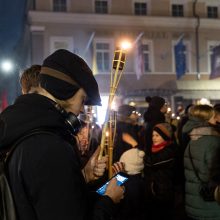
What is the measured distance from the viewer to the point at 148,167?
5.33 metres

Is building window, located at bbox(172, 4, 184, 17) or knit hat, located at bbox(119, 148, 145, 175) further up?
building window, located at bbox(172, 4, 184, 17)

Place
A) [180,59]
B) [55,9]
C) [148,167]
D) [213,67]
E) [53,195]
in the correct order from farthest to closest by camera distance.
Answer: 1. [55,9]
2. [180,59]
3. [213,67]
4. [148,167]
5. [53,195]

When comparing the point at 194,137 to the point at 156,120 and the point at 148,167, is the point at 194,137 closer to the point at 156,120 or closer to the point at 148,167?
the point at 148,167

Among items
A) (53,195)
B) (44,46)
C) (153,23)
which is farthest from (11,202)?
(153,23)

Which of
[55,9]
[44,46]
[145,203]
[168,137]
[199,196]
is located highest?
[55,9]

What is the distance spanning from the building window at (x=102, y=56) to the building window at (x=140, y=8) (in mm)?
2852

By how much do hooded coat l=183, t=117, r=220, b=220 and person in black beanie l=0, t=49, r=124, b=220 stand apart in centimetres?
238

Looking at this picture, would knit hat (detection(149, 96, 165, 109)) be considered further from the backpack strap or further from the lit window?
the lit window

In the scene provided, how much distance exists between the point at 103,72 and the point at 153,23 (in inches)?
165

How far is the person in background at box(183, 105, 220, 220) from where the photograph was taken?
4.21 m

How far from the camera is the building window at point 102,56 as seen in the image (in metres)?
23.3

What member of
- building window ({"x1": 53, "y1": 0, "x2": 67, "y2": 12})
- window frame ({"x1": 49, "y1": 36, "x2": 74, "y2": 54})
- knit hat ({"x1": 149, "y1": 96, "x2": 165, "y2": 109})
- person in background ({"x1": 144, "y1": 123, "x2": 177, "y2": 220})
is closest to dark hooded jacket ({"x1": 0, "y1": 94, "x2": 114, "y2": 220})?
person in background ({"x1": 144, "y1": 123, "x2": 177, "y2": 220})

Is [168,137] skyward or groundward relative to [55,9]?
groundward

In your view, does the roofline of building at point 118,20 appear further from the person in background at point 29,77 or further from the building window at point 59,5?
the person in background at point 29,77
